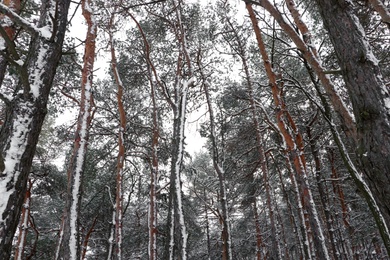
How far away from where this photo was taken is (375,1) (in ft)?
6.60

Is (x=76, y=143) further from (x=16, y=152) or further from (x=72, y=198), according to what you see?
(x=16, y=152)

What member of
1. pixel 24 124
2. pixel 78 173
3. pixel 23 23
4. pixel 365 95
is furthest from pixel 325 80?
pixel 78 173

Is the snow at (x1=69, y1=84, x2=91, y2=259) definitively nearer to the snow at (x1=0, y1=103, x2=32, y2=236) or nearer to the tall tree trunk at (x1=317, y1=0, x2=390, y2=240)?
the snow at (x1=0, y1=103, x2=32, y2=236)

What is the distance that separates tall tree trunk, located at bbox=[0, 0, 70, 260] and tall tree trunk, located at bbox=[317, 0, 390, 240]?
254 cm

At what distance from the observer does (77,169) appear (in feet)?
17.3

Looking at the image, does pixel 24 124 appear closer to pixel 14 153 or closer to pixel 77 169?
pixel 14 153

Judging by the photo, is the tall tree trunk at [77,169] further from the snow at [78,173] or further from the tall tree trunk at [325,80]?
the tall tree trunk at [325,80]

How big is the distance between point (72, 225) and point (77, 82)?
23.0 feet

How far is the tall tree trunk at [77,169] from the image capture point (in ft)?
15.5

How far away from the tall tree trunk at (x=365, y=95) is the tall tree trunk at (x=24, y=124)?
2.54 m

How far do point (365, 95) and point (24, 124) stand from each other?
2864mm

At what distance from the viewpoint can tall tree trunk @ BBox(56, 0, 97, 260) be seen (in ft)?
15.5

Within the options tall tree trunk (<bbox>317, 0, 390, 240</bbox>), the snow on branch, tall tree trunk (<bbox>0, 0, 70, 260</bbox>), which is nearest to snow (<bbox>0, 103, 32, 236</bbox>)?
tall tree trunk (<bbox>0, 0, 70, 260</bbox>)

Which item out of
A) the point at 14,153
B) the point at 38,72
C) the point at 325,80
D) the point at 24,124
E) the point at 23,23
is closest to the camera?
the point at 325,80
